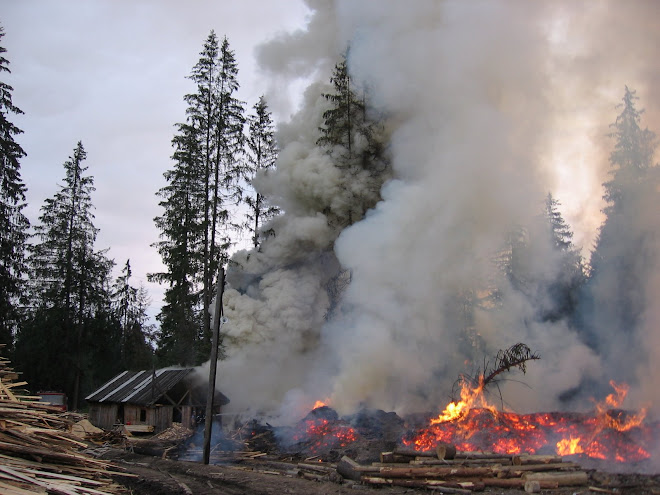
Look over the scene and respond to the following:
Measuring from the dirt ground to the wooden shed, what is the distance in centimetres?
618

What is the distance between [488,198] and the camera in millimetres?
22000

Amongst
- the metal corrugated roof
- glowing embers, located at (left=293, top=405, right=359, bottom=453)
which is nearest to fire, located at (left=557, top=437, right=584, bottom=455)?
glowing embers, located at (left=293, top=405, right=359, bottom=453)

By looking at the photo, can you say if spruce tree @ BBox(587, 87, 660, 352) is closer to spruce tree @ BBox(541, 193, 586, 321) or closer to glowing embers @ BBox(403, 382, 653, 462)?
spruce tree @ BBox(541, 193, 586, 321)

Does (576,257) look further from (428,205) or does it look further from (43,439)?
(43,439)

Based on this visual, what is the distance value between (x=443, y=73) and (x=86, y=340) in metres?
27.6

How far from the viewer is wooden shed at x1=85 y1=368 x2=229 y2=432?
21750 mm

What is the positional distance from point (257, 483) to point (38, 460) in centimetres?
640

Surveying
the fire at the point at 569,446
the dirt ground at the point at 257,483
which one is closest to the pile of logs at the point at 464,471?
the dirt ground at the point at 257,483

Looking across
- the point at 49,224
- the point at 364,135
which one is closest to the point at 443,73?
the point at 364,135

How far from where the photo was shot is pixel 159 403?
2184 centimetres

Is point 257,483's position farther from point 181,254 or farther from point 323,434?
point 181,254

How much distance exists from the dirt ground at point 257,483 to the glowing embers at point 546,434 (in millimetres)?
2284

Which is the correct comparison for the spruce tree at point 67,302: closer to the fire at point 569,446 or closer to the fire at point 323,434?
the fire at point 323,434

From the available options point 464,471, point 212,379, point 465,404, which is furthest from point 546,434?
point 212,379
